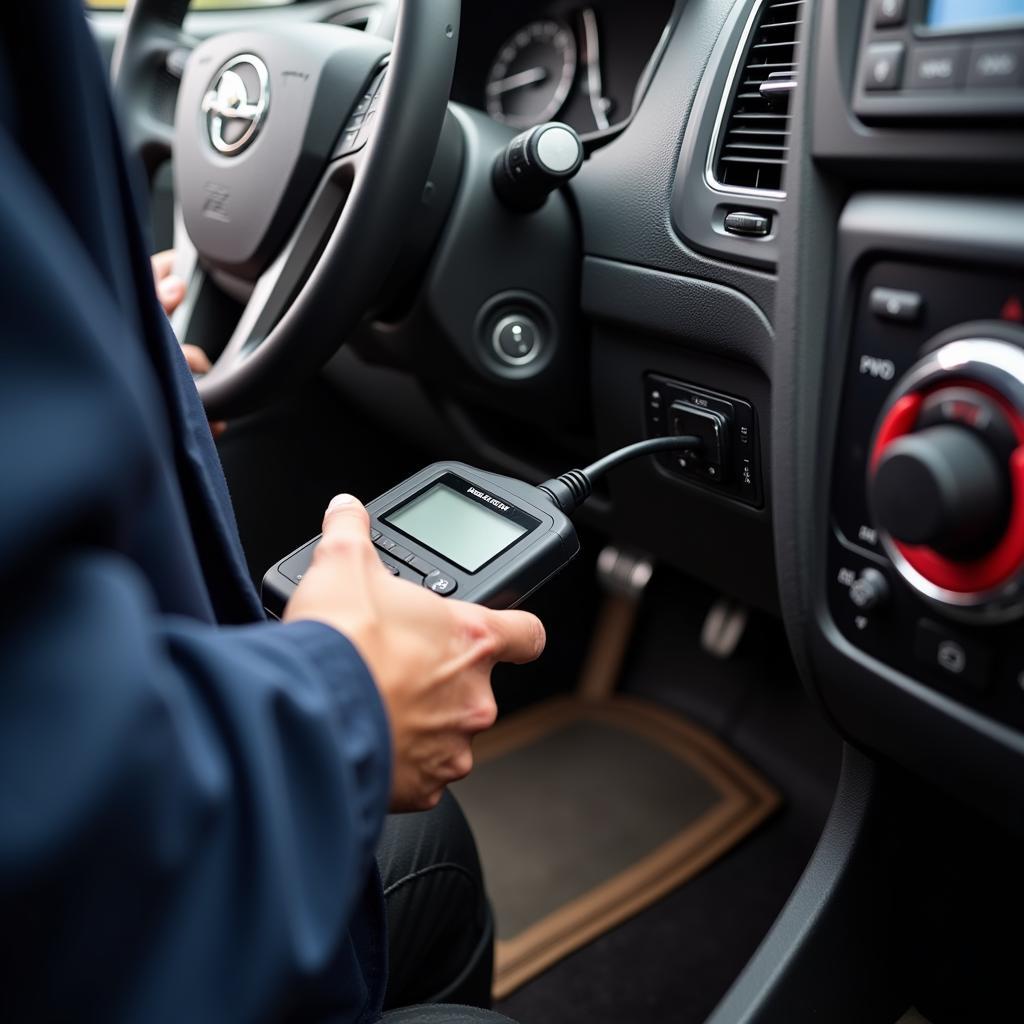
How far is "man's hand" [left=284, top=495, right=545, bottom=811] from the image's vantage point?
17.3 inches

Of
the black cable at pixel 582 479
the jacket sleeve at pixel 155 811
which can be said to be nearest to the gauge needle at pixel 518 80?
the black cable at pixel 582 479

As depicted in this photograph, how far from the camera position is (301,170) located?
2.91 feet

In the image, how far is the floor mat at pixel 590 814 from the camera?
1.17 meters

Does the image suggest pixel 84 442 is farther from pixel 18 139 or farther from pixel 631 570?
pixel 631 570

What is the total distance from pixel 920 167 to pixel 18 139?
13.5 inches

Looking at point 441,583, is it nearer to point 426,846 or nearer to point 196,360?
point 426,846

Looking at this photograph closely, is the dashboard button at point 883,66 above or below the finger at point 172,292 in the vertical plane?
above

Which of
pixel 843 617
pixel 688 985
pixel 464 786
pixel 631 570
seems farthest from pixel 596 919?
pixel 843 617

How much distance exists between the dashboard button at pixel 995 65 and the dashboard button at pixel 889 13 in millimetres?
42

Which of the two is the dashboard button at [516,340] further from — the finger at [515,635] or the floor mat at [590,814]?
the floor mat at [590,814]

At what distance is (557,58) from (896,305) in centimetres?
72

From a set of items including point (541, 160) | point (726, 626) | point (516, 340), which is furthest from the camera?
point (726, 626)

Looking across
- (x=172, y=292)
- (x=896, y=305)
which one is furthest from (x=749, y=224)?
(x=172, y=292)

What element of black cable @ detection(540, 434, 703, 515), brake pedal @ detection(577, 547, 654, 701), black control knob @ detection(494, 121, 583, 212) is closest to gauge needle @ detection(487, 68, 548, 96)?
black control knob @ detection(494, 121, 583, 212)
